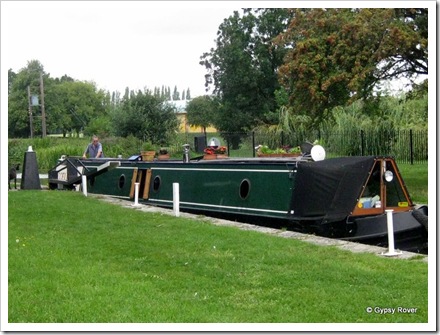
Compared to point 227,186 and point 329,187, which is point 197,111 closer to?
point 227,186

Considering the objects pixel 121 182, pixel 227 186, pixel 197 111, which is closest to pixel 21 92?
pixel 197 111

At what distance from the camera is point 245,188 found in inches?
448

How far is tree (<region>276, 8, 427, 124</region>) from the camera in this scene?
1399cm

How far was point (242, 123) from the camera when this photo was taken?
2914cm

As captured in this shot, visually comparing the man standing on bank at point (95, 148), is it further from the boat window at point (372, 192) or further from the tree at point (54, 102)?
the tree at point (54, 102)

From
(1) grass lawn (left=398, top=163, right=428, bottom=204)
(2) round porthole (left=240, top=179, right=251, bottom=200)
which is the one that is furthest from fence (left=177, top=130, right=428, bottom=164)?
(2) round porthole (left=240, top=179, right=251, bottom=200)

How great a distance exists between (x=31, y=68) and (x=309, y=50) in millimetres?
20005

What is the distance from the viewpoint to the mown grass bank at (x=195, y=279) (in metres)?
5.29

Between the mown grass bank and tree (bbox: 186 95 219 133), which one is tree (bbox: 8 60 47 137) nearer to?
tree (bbox: 186 95 219 133)

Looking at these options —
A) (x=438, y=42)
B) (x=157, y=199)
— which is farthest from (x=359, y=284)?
(x=157, y=199)

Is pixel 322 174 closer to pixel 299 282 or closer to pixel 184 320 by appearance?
pixel 299 282

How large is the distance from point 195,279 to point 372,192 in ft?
14.0

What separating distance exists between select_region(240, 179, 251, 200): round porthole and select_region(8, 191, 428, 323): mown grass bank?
1677mm

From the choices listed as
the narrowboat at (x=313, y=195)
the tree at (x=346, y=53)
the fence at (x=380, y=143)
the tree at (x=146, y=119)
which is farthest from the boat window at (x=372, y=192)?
the tree at (x=146, y=119)
